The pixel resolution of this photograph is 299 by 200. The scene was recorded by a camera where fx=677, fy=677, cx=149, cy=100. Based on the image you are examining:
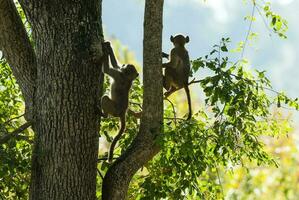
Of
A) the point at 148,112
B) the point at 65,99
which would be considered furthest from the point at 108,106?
the point at 65,99

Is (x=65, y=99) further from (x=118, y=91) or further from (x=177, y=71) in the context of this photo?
(x=177, y=71)

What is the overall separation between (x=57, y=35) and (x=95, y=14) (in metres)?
0.47

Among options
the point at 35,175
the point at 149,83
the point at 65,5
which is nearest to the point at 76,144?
the point at 35,175

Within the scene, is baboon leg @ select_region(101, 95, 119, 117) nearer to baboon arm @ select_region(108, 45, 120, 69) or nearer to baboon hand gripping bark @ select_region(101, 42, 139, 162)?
baboon hand gripping bark @ select_region(101, 42, 139, 162)

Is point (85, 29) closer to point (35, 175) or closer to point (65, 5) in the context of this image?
point (65, 5)

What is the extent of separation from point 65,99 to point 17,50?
87 centimetres

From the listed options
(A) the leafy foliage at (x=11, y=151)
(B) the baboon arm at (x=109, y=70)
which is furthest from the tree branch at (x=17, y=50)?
(B) the baboon arm at (x=109, y=70)

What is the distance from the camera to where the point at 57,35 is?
21.1 feet

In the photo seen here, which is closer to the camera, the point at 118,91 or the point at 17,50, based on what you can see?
the point at 17,50

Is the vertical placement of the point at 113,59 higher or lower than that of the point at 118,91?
higher

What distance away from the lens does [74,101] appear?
6371 millimetres

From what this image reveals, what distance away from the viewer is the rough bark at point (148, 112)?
6.53 metres

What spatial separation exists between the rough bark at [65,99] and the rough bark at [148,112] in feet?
0.83

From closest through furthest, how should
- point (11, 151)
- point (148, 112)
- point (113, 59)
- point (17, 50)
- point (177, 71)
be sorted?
point (11, 151) < point (148, 112) < point (17, 50) < point (113, 59) < point (177, 71)
